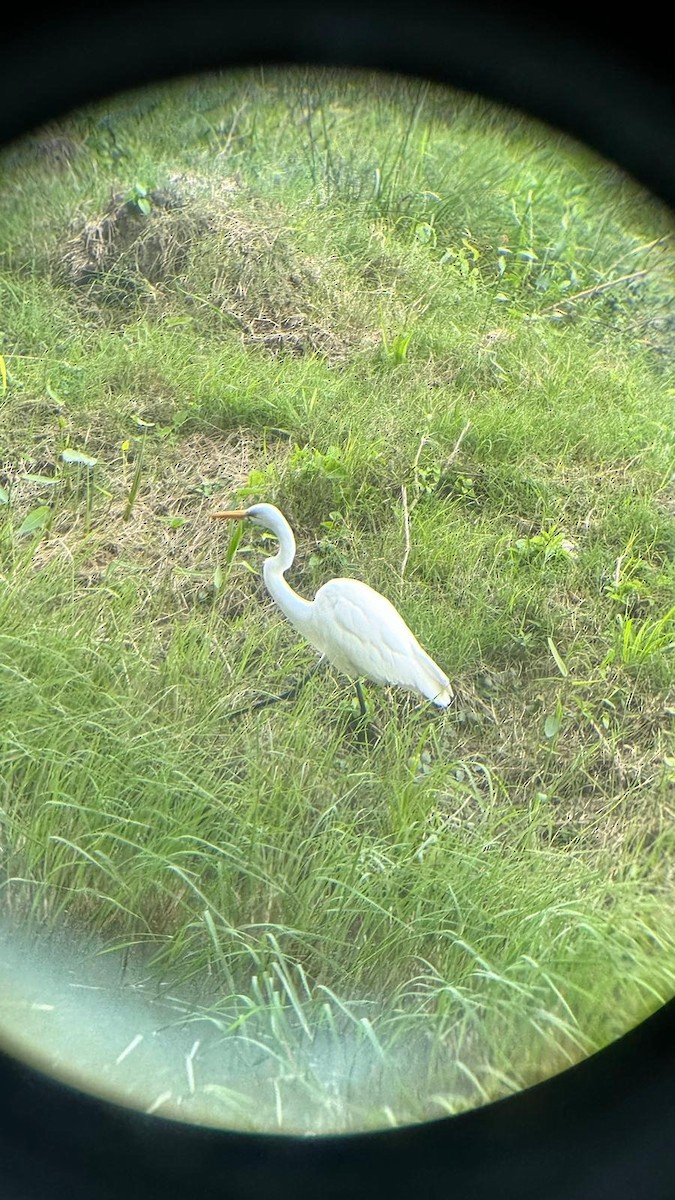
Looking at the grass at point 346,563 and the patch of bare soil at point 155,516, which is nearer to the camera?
the grass at point 346,563

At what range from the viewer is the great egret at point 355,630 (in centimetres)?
127

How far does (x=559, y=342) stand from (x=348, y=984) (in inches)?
41.1

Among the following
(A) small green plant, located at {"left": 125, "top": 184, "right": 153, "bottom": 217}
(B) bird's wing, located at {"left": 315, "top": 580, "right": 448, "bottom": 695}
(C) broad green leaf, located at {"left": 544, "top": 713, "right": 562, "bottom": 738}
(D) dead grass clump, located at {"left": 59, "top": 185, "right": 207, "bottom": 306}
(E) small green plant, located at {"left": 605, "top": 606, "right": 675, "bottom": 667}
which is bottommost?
(C) broad green leaf, located at {"left": 544, "top": 713, "right": 562, "bottom": 738}

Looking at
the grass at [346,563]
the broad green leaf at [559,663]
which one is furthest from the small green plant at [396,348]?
the broad green leaf at [559,663]

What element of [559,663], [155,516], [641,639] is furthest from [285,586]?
[641,639]

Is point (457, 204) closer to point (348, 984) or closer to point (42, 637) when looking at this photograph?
point (42, 637)

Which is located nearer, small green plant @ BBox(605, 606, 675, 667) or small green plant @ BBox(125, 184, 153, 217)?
small green plant @ BBox(605, 606, 675, 667)

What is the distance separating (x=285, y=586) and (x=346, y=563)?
142 mm

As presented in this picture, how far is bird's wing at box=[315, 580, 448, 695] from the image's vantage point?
127 cm

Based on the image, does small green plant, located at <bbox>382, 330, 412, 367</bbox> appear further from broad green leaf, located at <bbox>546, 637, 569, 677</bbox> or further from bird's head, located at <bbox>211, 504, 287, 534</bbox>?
broad green leaf, located at <bbox>546, 637, 569, 677</bbox>

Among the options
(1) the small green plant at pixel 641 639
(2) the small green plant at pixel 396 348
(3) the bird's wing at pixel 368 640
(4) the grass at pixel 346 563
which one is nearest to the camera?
(4) the grass at pixel 346 563

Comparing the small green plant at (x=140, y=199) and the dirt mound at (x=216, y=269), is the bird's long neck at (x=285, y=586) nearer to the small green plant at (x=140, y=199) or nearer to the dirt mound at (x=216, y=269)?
the dirt mound at (x=216, y=269)

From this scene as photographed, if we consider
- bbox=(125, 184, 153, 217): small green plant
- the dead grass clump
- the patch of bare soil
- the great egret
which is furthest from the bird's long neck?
bbox=(125, 184, 153, 217): small green plant

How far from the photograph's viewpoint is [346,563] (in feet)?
4.60
